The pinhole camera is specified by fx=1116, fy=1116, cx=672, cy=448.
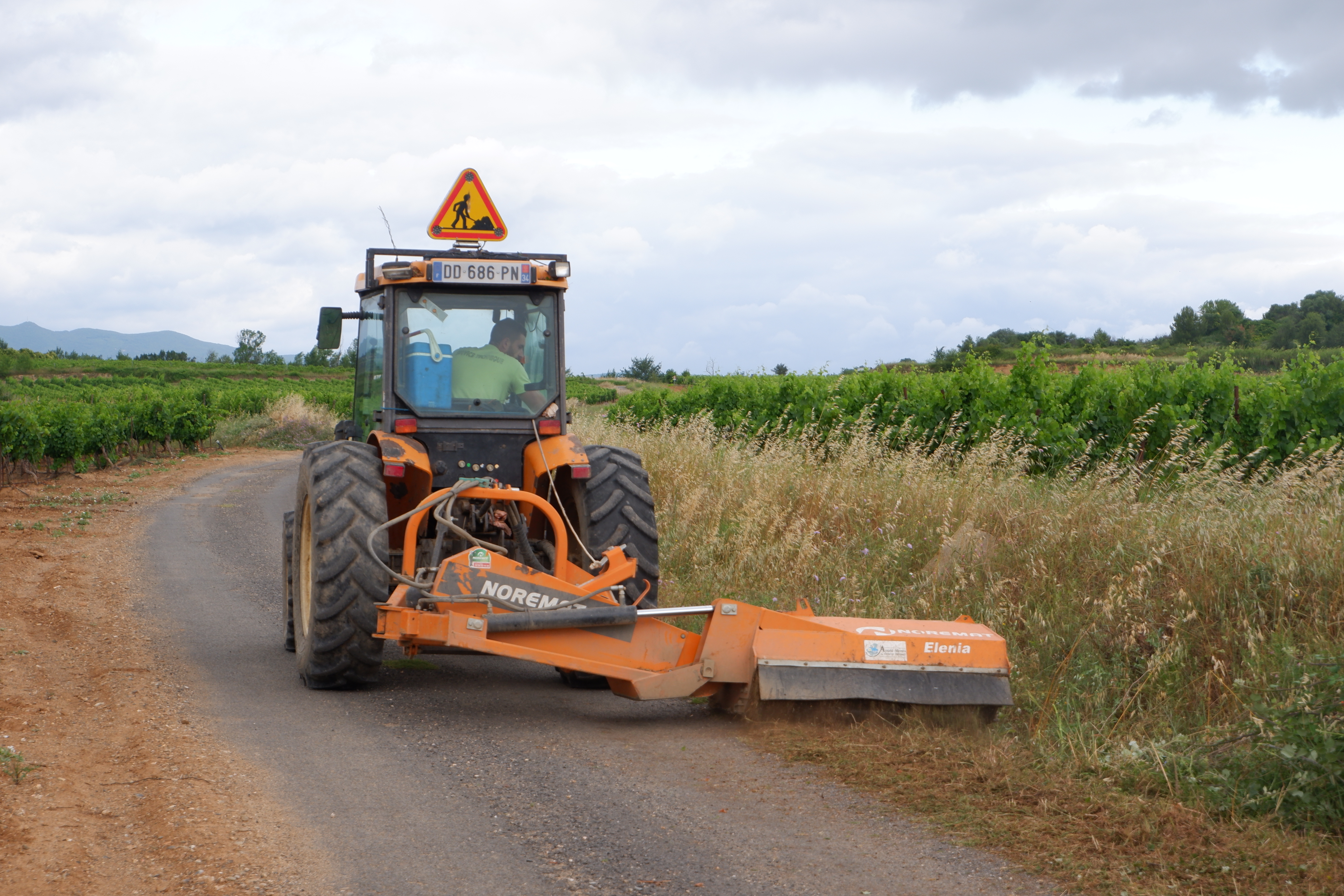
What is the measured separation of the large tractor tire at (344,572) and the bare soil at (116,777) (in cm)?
72

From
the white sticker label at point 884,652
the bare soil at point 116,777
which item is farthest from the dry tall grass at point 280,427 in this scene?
the white sticker label at point 884,652

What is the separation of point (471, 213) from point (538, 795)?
172 inches

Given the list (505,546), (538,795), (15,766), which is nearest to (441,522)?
(505,546)

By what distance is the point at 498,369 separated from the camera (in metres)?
7.21

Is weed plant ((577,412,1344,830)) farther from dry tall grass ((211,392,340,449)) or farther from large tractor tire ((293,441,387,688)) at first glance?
dry tall grass ((211,392,340,449))

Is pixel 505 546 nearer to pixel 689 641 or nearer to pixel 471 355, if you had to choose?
pixel 471 355

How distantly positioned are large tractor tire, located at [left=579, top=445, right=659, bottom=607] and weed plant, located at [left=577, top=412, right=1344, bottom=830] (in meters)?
1.46

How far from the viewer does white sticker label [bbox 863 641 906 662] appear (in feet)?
17.8

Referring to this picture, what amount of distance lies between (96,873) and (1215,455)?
330 inches

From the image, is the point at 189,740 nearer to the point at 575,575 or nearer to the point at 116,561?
the point at 575,575

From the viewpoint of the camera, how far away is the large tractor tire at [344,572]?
239 inches

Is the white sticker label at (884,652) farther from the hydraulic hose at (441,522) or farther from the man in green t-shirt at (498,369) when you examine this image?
the man in green t-shirt at (498,369)

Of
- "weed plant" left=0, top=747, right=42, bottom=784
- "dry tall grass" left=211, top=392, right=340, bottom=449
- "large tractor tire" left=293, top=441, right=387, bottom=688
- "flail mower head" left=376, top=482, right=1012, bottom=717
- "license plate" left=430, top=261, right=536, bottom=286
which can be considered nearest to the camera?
"weed plant" left=0, top=747, right=42, bottom=784

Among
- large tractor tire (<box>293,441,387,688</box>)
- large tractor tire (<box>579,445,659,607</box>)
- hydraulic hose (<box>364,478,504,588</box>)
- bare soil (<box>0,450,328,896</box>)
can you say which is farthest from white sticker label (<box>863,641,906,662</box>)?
bare soil (<box>0,450,328,896</box>)
